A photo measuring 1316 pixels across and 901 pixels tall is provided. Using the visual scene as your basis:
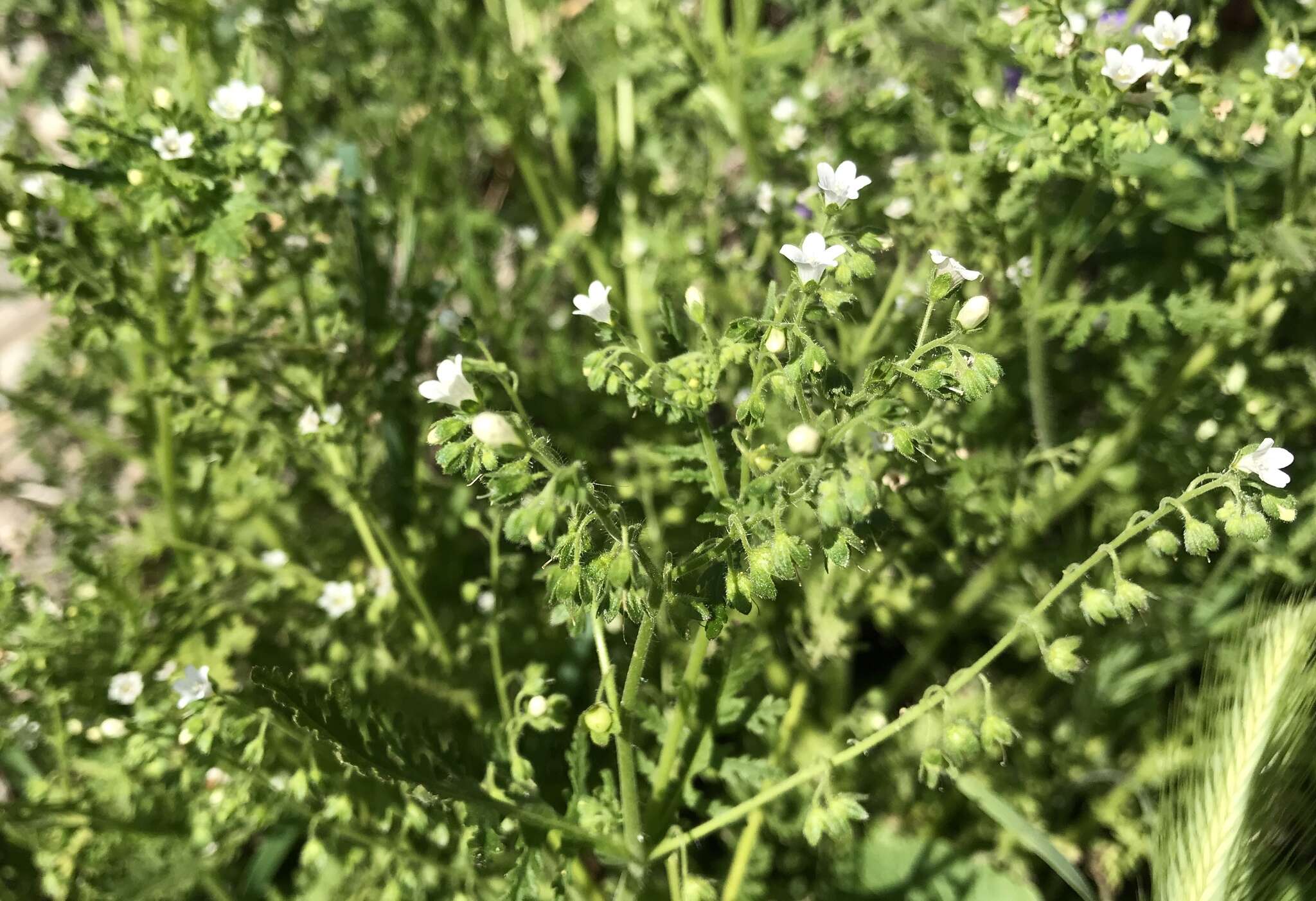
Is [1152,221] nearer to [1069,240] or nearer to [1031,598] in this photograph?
[1069,240]

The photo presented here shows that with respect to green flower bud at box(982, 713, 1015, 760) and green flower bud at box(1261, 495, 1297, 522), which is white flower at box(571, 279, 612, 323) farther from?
green flower bud at box(1261, 495, 1297, 522)

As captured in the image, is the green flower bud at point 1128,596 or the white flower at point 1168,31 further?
the white flower at point 1168,31

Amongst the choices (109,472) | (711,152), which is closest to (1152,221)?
(711,152)

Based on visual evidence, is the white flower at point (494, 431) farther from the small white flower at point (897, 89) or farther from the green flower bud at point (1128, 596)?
the small white flower at point (897, 89)

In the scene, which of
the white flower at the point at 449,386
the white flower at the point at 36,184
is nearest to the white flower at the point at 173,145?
the white flower at the point at 36,184

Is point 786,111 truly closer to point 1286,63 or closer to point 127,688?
point 1286,63
